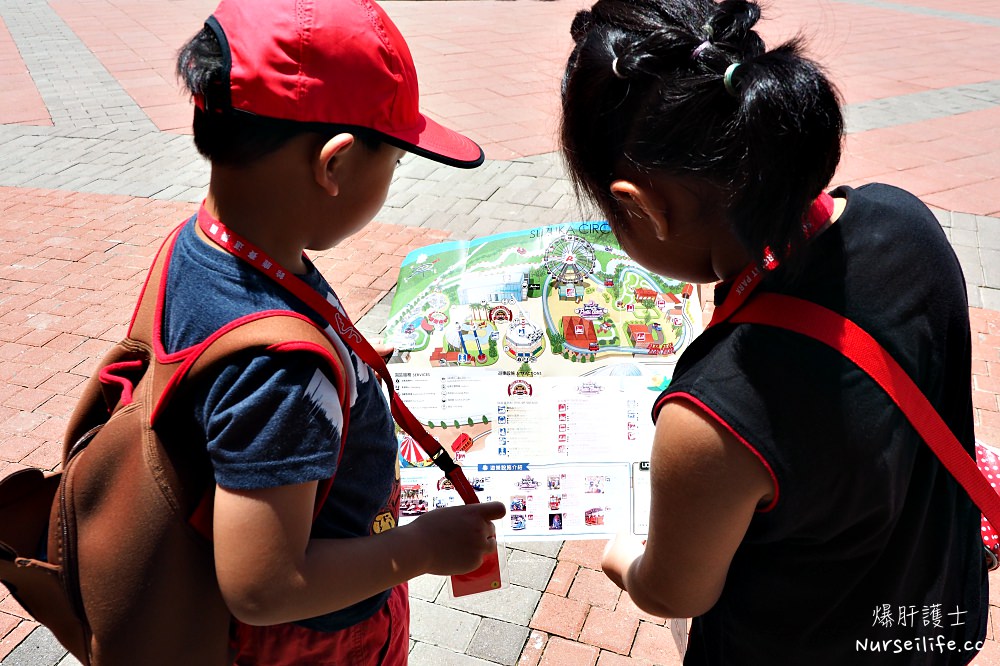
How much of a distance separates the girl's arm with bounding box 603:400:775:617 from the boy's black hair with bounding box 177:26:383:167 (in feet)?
1.81

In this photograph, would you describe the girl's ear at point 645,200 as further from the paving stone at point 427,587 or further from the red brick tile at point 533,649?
the paving stone at point 427,587

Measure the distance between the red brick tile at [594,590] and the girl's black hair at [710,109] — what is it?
1.57 meters

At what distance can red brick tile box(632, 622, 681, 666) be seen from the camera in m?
2.09

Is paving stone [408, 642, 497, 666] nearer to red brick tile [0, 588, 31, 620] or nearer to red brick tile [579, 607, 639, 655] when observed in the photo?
red brick tile [579, 607, 639, 655]

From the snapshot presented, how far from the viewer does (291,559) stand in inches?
37.1

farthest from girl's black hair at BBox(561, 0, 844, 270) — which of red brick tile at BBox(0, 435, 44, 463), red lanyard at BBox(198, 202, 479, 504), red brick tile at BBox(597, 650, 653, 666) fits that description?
red brick tile at BBox(0, 435, 44, 463)

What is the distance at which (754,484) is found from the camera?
89 cm

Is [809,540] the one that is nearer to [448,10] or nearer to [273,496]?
[273,496]

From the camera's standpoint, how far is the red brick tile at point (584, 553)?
244 cm

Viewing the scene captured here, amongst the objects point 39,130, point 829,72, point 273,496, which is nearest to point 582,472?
point 273,496

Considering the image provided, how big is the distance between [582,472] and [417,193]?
12.3ft

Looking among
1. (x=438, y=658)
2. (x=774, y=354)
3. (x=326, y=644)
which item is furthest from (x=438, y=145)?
(x=438, y=658)

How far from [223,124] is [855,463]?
87 centimetres

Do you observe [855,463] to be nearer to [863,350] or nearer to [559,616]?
[863,350]
